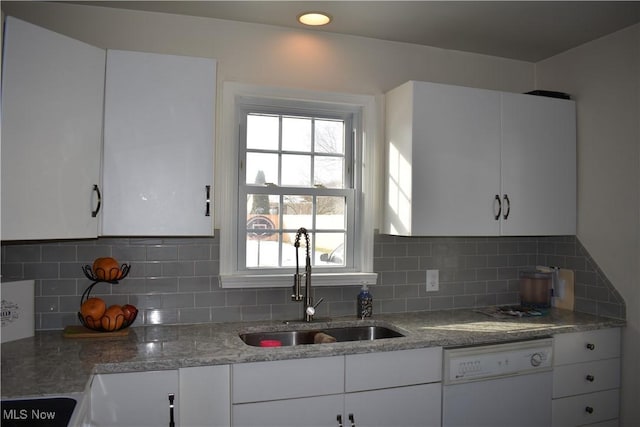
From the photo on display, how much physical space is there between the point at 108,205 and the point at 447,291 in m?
1.96

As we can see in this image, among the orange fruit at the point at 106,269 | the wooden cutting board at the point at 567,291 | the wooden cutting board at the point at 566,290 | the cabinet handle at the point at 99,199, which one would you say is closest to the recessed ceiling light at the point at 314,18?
the cabinet handle at the point at 99,199

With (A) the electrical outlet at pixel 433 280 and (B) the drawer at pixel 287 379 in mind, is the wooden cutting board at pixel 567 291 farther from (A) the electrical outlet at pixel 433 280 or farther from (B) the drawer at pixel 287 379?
(B) the drawer at pixel 287 379

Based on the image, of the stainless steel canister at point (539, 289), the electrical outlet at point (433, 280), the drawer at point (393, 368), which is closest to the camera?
the drawer at point (393, 368)

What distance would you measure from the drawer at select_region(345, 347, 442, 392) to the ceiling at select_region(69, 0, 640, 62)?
1.62 m

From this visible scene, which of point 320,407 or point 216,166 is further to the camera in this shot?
point 216,166

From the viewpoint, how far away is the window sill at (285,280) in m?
2.54

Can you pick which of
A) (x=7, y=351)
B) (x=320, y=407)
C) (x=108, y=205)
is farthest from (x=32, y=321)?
(x=320, y=407)

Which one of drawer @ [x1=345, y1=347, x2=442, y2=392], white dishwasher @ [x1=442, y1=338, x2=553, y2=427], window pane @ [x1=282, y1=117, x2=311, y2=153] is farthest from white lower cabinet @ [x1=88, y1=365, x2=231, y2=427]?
window pane @ [x1=282, y1=117, x2=311, y2=153]

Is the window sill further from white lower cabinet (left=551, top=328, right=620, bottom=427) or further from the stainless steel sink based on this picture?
white lower cabinet (left=551, top=328, right=620, bottom=427)

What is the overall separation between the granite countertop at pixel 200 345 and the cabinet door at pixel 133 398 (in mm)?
37

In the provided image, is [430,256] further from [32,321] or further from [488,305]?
[32,321]

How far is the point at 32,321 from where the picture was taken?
223 cm

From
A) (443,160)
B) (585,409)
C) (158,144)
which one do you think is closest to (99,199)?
(158,144)

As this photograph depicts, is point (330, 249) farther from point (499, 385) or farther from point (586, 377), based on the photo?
Result: point (586, 377)
